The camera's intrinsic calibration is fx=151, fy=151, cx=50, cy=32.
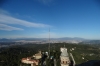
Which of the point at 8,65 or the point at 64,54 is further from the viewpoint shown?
the point at 8,65

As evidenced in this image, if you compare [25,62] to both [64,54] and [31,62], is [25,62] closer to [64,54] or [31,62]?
[31,62]

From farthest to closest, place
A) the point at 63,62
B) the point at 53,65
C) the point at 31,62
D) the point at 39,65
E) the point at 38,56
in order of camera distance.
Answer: the point at 38,56
the point at 31,62
the point at 39,65
the point at 53,65
the point at 63,62

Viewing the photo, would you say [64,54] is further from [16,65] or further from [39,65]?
[16,65]

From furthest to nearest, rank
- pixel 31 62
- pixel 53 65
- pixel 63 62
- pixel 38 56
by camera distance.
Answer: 1. pixel 38 56
2. pixel 31 62
3. pixel 53 65
4. pixel 63 62

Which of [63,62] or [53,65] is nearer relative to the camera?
[63,62]

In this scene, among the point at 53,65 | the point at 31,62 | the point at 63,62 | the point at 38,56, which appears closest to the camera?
the point at 63,62

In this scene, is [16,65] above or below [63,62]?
below

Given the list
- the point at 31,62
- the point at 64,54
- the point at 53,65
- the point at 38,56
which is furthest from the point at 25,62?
the point at 64,54

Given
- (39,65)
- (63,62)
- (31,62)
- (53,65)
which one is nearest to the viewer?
(63,62)

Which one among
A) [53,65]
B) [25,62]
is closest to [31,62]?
[25,62]
